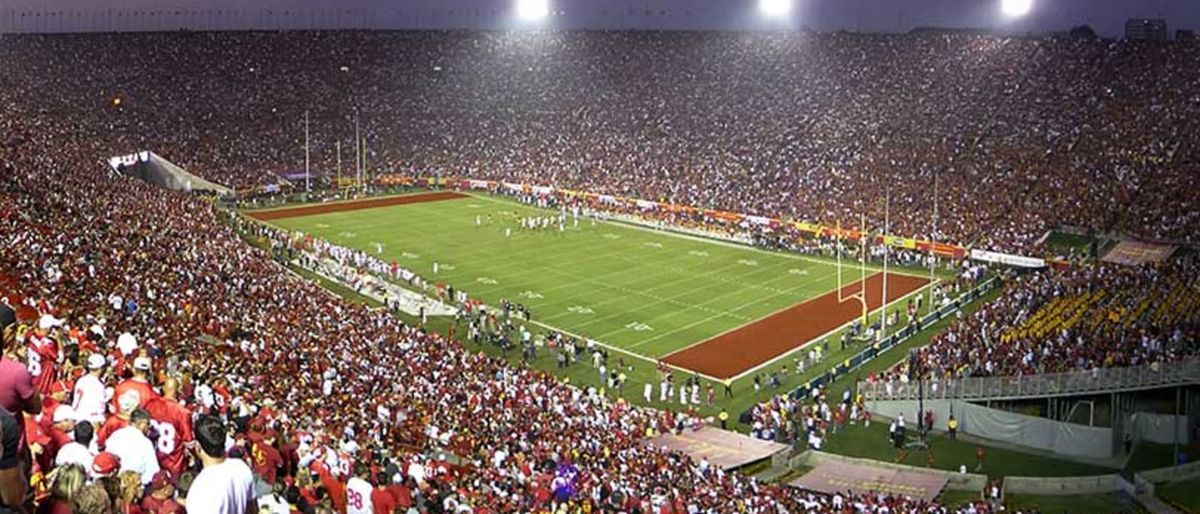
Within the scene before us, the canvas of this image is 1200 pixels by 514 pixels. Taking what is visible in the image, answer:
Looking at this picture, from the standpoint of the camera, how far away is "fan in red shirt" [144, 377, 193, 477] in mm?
7355

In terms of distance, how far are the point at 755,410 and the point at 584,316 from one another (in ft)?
36.5

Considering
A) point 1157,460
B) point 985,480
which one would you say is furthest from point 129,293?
point 1157,460

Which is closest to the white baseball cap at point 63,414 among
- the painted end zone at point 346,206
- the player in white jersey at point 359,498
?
the player in white jersey at point 359,498

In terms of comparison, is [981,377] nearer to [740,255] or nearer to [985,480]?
[985,480]

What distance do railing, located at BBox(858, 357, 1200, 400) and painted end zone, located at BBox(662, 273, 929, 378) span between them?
549cm

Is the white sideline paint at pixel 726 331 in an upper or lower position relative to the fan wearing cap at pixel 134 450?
lower

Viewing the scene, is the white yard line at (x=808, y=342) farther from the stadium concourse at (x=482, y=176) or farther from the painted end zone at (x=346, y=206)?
the painted end zone at (x=346, y=206)

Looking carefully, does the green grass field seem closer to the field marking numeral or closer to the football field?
the football field

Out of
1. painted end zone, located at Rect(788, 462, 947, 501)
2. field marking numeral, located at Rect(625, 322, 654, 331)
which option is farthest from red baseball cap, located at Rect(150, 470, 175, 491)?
field marking numeral, located at Rect(625, 322, 654, 331)

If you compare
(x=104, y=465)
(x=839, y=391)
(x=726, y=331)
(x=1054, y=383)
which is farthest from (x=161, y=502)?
(x=726, y=331)

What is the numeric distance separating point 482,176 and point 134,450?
213 ft

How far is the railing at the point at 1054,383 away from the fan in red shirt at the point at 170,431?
72.9 ft

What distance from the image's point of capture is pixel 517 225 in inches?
2169

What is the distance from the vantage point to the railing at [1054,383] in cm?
2472
